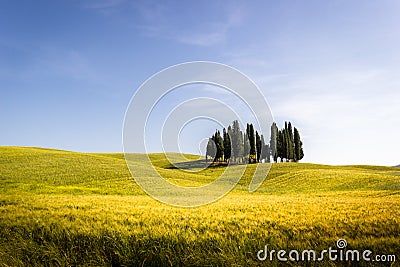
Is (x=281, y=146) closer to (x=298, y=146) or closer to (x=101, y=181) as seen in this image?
(x=298, y=146)

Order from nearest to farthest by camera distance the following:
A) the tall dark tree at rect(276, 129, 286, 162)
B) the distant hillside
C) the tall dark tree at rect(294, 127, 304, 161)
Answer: the distant hillside → the tall dark tree at rect(276, 129, 286, 162) → the tall dark tree at rect(294, 127, 304, 161)

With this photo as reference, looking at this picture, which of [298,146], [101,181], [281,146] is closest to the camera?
[101,181]

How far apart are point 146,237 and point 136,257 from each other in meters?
0.51

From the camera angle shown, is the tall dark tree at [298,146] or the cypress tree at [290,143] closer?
the cypress tree at [290,143]

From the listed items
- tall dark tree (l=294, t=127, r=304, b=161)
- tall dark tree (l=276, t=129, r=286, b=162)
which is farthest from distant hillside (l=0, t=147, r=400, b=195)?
tall dark tree (l=294, t=127, r=304, b=161)

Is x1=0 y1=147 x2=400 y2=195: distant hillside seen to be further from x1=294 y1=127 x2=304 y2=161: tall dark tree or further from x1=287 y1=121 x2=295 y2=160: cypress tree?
x1=294 y1=127 x2=304 y2=161: tall dark tree

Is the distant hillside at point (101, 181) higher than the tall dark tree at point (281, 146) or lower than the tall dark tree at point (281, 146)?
lower

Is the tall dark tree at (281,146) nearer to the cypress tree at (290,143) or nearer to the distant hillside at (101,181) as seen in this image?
the cypress tree at (290,143)

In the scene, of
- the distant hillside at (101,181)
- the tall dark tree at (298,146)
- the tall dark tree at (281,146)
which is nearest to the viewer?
the distant hillside at (101,181)

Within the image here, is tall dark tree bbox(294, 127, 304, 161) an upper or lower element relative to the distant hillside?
upper

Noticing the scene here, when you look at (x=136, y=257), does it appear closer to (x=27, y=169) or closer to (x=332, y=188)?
(x=332, y=188)

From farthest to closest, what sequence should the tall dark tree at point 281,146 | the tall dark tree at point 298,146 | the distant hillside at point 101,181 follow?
the tall dark tree at point 298,146 < the tall dark tree at point 281,146 < the distant hillside at point 101,181

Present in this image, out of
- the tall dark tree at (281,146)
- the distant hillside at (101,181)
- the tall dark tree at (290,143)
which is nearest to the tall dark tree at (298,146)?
the tall dark tree at (290,143)

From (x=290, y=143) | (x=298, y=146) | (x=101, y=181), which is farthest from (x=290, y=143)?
(x=101, y=181)
